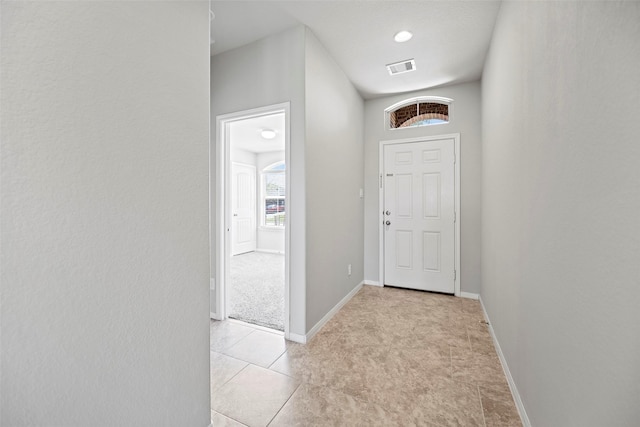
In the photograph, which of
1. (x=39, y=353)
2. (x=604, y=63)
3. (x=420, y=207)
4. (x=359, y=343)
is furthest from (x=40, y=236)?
(x=420, y=207)

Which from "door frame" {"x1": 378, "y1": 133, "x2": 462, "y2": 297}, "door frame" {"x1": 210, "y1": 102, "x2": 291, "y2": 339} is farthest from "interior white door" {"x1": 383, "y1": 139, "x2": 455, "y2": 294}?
"door frame" {"x1": 210, "y1": 102, "x2": 291, "y2": 339}

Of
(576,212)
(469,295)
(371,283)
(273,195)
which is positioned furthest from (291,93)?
(273,195)

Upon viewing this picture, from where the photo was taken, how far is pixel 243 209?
270 inches

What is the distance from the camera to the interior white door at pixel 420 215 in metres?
3.62

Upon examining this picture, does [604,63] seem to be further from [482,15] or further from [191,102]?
[482,15]

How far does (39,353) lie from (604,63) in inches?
72.7

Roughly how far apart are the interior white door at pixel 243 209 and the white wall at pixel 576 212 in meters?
5.74

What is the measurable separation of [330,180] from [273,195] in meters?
4.59

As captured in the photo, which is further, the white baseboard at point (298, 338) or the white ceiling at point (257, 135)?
the white ceiling at point (257, 135)

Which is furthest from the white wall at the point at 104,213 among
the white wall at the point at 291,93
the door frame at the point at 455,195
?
the door frame at the point at 455,195

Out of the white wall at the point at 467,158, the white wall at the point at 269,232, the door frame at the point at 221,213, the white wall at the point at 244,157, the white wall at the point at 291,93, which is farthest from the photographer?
the white wall at the point at 269,232

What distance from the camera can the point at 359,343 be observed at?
2.37 m

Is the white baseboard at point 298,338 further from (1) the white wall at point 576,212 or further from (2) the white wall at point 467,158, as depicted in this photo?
(2) the white wall at point 467,158

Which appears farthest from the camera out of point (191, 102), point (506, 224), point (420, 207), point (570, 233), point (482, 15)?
point (420, 207)
